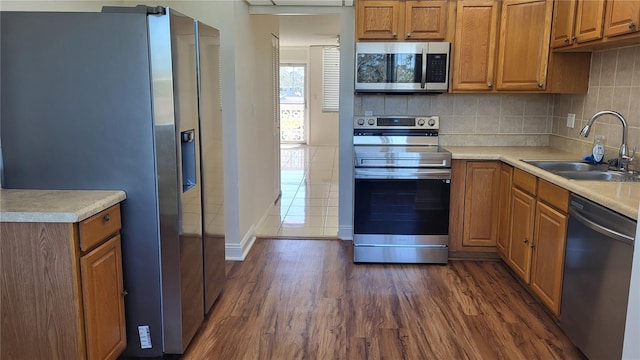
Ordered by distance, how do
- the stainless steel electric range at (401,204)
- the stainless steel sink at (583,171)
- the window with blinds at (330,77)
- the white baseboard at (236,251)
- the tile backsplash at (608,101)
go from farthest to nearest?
the window with blinds at (330,77) < the white baseboard at (236,251) < the stainless steel electric range at (401,204) < the tile backsplash at (608,101) < the stainless steel sink at (583,171)

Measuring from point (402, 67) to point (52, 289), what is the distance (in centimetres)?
286

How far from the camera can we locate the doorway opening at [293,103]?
38.0ft

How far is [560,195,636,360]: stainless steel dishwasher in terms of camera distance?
2102 mm

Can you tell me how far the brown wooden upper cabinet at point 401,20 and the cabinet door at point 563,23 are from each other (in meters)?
0.77

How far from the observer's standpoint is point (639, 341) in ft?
5.56

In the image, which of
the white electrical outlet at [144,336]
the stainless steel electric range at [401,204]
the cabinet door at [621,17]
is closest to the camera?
the white electrical outlet at [144,336]

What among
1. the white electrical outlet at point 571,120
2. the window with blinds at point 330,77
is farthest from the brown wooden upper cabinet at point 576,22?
the window with blinds at point 330,77

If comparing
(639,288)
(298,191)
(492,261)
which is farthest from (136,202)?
(298,191)

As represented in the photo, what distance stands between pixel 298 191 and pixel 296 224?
1.70m

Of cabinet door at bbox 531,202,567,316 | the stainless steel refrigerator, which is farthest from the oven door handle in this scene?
the stainless steel refrigerator

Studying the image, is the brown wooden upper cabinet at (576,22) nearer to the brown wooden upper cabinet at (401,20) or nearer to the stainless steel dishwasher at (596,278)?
the brown wooden upper cabinet at (401,20)

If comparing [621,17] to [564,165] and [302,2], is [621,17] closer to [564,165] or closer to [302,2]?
[564,165]

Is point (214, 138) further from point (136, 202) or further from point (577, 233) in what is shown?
point (577, 233)

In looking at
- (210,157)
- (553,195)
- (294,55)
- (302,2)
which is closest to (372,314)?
(553,195)
